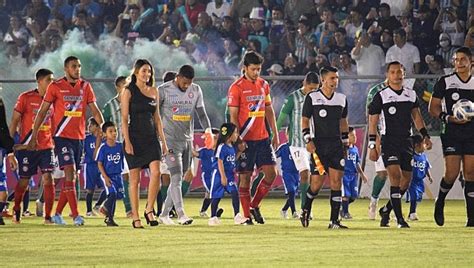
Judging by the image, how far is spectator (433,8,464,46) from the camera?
100ft

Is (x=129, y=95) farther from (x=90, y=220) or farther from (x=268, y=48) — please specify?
(x=268, y=48)

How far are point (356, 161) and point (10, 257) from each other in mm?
10587

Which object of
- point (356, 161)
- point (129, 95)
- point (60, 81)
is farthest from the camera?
point (356, 161)

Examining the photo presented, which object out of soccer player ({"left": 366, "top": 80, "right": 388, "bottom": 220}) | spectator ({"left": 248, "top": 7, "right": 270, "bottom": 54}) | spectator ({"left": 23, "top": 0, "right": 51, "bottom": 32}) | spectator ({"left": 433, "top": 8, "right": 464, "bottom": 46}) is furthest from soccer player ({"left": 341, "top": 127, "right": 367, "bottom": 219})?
spectator ({"left": 23, "top": 0, "right": 51, "bottom": 32})

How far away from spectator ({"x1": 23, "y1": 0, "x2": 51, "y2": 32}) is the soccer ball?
60.2ft

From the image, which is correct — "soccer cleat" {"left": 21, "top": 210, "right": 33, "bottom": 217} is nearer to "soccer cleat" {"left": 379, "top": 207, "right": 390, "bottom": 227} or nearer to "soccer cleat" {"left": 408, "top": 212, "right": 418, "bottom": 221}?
"soccer cleat" {"left": 408, "top": 212, "right": 418, "bottom": 221}

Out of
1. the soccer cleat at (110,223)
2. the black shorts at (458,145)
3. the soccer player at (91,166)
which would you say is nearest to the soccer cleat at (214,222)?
the soccer cleat at (110,223)

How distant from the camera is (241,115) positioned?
2017 centimetres

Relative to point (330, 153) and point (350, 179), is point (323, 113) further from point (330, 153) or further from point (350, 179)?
point (350, 179)

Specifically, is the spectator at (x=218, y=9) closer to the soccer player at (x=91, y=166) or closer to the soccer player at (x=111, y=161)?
the soccer player at (x=91, y=166)

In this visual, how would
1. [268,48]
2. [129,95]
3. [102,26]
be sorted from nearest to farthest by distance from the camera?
1. [129,95]
2. [268,48]
3. [102,26]

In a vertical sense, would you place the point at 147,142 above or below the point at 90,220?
above

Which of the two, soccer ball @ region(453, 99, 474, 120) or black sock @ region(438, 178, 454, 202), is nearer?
soccer ball @ region(453, 99, 474, 120)

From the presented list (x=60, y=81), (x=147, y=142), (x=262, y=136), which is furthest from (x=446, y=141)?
(x=60, y=81)
